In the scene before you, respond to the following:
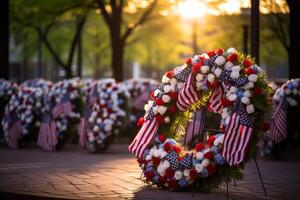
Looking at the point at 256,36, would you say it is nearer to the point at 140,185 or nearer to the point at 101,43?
the point at 140,185

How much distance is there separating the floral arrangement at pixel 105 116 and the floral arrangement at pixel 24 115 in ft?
5.01

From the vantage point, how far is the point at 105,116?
1772cm

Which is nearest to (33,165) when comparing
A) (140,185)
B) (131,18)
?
(140,185)

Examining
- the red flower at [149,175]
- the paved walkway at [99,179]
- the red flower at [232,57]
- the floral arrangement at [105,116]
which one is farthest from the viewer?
the floral arrangement at [105,116]

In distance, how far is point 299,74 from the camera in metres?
20.5

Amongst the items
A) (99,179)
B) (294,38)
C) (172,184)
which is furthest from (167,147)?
(294,38)

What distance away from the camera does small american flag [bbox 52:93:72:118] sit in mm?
18328

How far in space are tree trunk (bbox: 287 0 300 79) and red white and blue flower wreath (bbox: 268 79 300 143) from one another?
4178mm

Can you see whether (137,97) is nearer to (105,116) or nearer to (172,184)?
(105,116)

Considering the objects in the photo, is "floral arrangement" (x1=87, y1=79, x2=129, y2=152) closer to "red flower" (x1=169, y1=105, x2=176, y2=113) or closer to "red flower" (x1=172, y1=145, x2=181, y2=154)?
"red flower" (x1=169, y1=105, x2=176, y2=113)

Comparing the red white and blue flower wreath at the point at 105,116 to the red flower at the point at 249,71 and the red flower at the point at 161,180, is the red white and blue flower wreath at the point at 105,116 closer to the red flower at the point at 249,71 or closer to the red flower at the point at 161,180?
the red flower at the point at 161,180

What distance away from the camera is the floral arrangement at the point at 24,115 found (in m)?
18.8

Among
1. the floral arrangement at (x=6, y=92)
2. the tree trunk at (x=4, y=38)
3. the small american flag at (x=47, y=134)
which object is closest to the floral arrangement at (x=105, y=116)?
the small american flag at (x=47, y=134)

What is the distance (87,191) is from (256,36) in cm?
484
